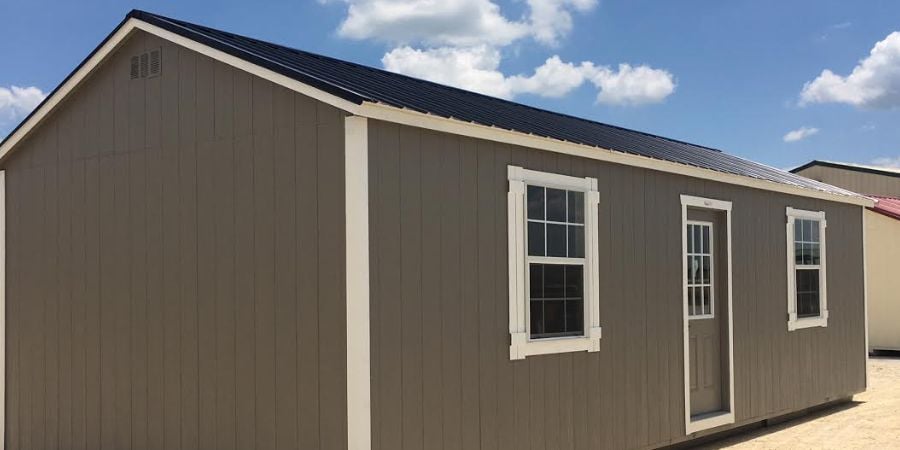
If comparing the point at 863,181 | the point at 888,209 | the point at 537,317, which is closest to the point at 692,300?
the point at 537,317

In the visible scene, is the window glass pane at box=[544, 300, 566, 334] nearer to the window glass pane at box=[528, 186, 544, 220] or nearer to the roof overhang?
the window glass pane at box=[528, 186, 544, 220]

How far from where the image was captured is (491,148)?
671cm

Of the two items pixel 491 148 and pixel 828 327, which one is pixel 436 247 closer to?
pixel 491 148

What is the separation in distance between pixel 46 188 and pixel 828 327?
876 centimetres

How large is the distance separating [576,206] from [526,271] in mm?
860

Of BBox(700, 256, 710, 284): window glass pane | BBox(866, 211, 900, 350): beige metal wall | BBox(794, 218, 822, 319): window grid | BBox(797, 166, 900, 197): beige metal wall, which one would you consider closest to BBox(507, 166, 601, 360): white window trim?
BBox(700, 256, 710, 284): window glass pane

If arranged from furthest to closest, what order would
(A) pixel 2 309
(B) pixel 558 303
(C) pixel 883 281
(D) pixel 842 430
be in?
(C) pixel 883 281 < (D) pixel 842 430 < (A) pixel 2 309 < (B) pixel 558 303

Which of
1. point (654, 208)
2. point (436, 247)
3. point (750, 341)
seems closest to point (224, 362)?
point (436, 247)

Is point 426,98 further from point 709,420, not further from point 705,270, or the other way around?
point 709,420

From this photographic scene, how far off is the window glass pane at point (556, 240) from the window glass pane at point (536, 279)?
154 mm

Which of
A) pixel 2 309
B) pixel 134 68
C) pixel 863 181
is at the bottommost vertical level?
pixel 2 309

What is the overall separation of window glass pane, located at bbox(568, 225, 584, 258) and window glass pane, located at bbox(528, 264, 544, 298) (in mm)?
421

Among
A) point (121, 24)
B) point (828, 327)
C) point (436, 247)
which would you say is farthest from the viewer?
point (828, 327)

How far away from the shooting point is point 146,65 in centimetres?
720
